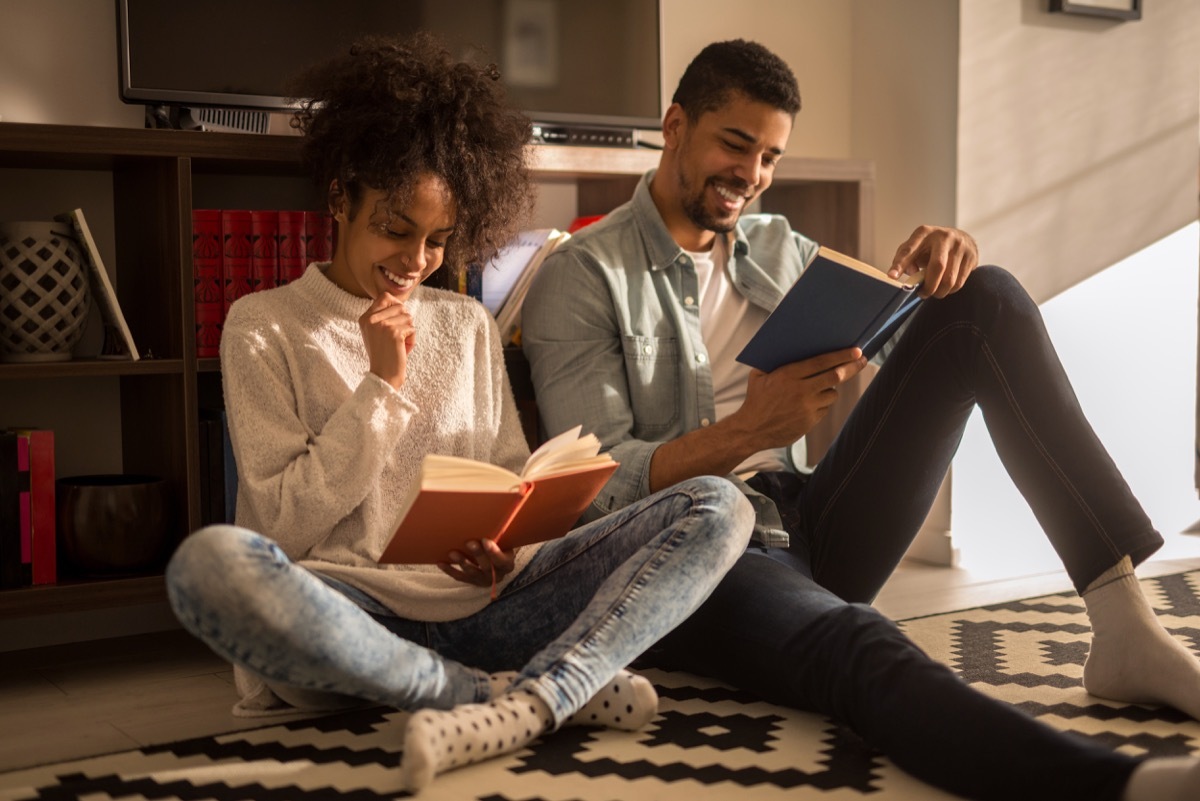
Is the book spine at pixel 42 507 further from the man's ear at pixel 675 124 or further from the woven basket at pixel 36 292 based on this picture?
the man's ear at pixel 675 124

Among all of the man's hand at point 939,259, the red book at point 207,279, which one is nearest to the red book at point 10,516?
the red book at point 207,279

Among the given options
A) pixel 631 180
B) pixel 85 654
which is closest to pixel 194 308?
pixel 85 654

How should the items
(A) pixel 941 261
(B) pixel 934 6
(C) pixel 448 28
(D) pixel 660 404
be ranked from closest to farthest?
(A) pixel 941 261, (D) pixel 660 404, (C) pixel 448 28, (B) pixel 934 6

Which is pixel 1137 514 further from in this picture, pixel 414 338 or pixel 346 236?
pixel 346 236

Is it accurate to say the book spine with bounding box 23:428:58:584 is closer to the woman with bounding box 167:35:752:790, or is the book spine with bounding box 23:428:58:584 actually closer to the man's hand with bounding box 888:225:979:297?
the woman with bounding box 167:35:752:790

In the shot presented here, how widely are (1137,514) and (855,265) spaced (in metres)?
0.47

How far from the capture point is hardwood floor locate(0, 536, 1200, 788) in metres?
1.68

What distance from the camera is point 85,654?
2.17 m

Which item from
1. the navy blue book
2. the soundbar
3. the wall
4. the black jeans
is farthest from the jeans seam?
the wall

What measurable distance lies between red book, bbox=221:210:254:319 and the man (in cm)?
44

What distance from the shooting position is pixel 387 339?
1625 mm

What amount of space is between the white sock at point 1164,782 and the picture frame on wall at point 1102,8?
2160 millimetres

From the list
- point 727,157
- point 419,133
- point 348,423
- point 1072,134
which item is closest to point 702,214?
point 727,157

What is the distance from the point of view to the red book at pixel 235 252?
2031 millimetres
